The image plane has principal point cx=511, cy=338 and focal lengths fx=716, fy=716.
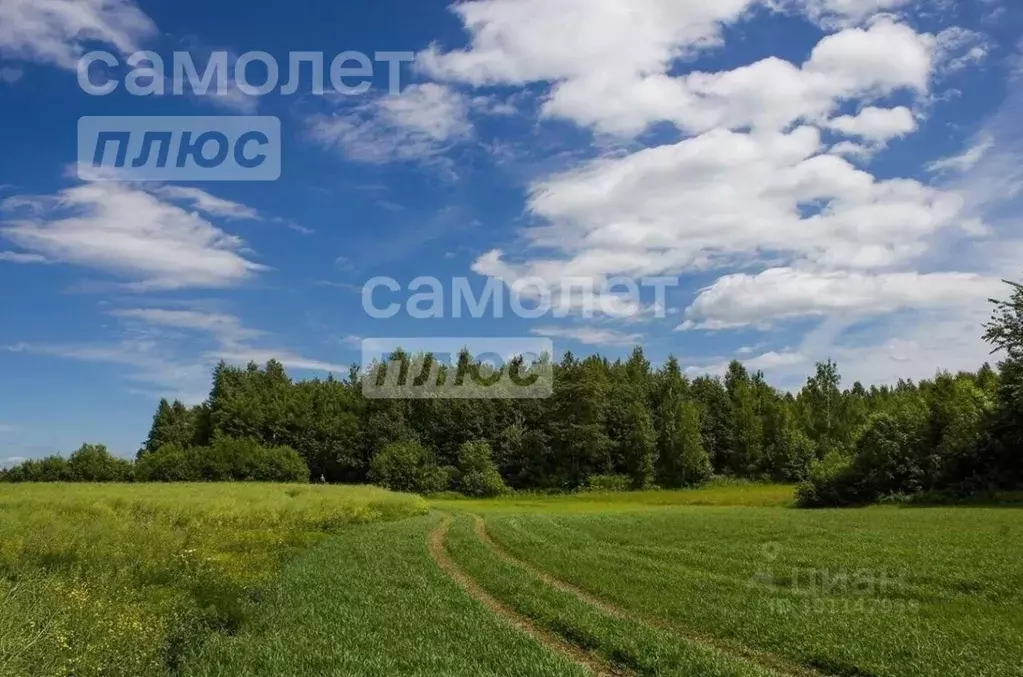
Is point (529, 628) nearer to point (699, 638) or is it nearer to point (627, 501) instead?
point (699, 638)

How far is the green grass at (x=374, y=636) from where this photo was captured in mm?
13336

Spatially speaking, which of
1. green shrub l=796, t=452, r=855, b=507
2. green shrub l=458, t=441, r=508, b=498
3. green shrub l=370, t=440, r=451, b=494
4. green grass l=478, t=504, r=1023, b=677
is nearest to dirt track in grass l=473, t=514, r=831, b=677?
green grass l=478, t=504, r=1023, b=677

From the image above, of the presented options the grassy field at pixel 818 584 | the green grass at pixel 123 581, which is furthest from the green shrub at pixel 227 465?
the grassy field at pixel 818 584

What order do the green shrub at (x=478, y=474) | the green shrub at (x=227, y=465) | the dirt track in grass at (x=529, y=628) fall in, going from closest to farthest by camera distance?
the dirt track in grass at (x=529, y=628), the green shrub at (x=478, y=474), the green shrub at (x=227, y=465)

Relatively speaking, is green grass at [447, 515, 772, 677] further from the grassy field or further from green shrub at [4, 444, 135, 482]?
green shrub at [4, 444, 135, 482]

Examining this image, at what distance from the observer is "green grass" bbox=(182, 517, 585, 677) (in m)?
13.3

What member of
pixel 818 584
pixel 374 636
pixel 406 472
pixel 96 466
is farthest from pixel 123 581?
pixel 96 466

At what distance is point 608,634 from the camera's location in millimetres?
15219

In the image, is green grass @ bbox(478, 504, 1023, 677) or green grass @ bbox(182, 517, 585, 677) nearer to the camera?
green grass @ bbox(182, 517, 585, 677)

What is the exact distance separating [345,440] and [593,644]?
367 ft

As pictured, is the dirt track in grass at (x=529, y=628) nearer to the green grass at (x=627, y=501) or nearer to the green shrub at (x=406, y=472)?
the green grass at (x=627, y=501)

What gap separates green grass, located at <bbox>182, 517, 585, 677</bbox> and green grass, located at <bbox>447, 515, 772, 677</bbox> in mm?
1168

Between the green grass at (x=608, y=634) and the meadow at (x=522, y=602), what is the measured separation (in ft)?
0.21

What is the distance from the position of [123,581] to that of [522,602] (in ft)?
35.2
